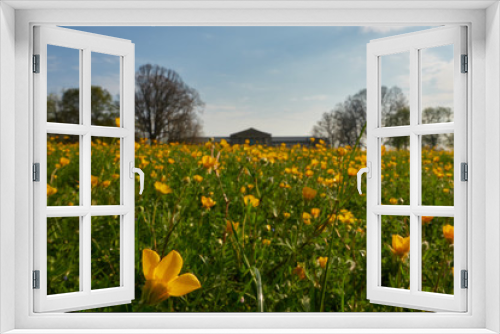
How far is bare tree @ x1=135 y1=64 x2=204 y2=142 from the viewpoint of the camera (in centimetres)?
393

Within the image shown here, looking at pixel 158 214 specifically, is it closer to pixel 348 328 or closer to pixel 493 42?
pixel 348 328

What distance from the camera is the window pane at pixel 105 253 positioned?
2.27m

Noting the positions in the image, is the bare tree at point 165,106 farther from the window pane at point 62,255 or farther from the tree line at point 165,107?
the window pane at point 62,255

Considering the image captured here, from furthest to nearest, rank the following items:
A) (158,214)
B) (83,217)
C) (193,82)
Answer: (193,82)
(158,214)
(83,217)

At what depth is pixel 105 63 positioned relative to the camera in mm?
2010

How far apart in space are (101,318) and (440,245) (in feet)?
6.72

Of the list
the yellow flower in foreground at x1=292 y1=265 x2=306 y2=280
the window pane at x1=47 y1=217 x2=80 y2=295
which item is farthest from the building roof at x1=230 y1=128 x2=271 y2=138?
the yellow flower in foreground at x1=292 y1=265 x2=306 y2=280

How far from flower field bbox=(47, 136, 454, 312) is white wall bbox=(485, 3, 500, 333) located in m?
0.33

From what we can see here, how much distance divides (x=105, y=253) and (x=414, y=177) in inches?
69.6

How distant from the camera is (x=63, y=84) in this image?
7.89 ft

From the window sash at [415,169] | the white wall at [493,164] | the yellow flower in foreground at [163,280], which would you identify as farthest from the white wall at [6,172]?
the white wall at [493,164]

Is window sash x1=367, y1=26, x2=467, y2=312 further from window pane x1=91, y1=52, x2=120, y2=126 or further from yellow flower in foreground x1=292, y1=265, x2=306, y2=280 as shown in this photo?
window pane x1=91, y1=52, x2=120, y2=126

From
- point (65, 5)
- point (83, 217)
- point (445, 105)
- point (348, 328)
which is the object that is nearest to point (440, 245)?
point (445, 105)

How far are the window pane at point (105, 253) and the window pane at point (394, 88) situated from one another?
1651 millimetres
